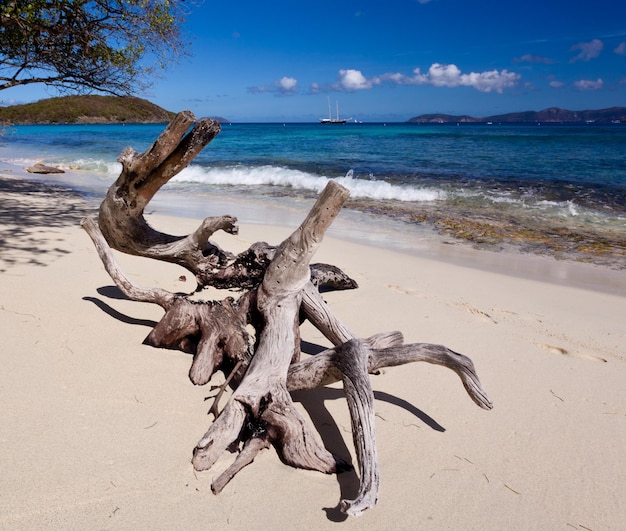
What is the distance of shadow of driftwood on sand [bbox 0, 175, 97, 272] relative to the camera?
217 inches

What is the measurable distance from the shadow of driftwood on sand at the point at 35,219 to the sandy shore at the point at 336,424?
0.58 m

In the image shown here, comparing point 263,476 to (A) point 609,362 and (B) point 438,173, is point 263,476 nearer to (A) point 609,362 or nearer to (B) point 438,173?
(A) point 609,362

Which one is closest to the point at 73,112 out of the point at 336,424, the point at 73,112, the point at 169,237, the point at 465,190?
the point at 73,112

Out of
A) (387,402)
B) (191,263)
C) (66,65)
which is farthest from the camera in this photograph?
(66,65)

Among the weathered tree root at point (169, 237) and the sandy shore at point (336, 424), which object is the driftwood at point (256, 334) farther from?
the sandy shore at point (336, 424)

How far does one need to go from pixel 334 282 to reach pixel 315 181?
11574 millimetres

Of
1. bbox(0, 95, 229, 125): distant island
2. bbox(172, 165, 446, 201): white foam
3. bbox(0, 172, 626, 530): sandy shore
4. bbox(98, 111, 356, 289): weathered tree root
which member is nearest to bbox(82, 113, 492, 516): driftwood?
bbox(98, 111, 356, 289): weathered tree root

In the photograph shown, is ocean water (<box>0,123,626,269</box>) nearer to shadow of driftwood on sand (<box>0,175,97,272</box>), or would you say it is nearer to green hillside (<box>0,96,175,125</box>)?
shadow of driftwood on sand (<box>0,175,97,272</box>)

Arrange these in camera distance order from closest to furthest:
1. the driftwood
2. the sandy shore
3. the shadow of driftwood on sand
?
the sandy shore < the driftwood < the shadow of driftwood on sand

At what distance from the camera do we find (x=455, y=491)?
7.49 ft

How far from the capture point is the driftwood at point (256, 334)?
2342 millimetres

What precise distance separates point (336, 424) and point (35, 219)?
682cm

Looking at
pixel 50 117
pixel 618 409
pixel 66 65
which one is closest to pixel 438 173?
pixel 66 65

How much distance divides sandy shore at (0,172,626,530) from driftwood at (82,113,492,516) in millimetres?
154
